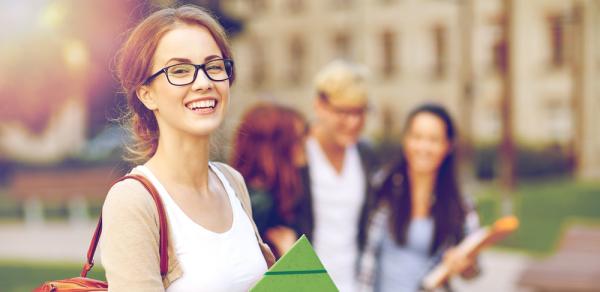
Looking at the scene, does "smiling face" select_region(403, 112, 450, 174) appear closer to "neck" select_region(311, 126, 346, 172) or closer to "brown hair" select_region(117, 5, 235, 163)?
"neck" select_region(311, 126, 346, 172)

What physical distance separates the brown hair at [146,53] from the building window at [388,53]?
105ft

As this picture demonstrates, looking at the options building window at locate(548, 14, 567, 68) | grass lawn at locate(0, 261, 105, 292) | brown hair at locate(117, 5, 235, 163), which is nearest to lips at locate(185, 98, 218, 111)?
brown hair at locate(117, 5, 235, 163)

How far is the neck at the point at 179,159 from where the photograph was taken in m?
1.68

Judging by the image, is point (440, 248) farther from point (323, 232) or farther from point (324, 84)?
point (324, 84)

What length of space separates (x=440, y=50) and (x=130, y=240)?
3158 cm

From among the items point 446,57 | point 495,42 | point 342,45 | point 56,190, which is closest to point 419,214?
point 56,190

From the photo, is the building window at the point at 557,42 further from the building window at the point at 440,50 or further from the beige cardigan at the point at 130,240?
the beige cardigan at the point at 130,240

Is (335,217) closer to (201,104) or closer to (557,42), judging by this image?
(201,104)

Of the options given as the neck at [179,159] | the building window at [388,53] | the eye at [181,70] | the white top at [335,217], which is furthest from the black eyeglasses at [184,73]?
the building window at [388,53]

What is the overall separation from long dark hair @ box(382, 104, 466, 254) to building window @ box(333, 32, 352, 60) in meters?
30.9

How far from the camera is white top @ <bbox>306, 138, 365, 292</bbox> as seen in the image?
13.2 feet

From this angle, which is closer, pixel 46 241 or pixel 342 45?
pixel 46 241

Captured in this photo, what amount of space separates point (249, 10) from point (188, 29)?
36869 millimetres

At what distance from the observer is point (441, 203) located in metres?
3.85
